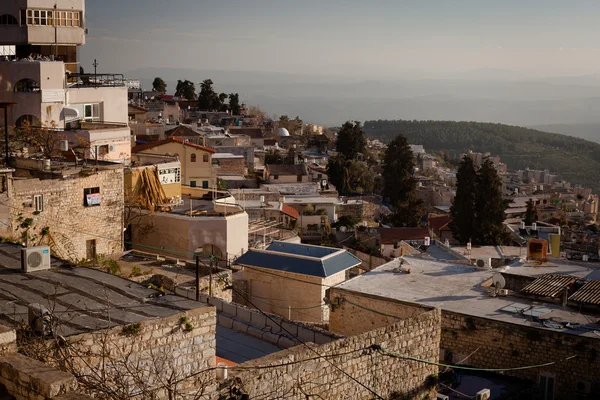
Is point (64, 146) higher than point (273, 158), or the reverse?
point (64, 146)

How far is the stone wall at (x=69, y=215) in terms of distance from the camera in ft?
51.1

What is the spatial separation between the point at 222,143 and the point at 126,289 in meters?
41.6

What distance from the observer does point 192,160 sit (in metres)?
34.9

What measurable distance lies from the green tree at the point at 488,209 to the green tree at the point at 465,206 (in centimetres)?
26

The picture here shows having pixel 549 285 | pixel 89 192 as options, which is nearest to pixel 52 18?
pixel 89 192

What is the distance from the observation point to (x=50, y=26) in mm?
31906

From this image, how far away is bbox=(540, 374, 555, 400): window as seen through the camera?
12531mm

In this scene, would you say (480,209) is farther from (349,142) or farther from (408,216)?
(349,142)

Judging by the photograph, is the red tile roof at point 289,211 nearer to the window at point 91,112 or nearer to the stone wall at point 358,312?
the window at point 91,112

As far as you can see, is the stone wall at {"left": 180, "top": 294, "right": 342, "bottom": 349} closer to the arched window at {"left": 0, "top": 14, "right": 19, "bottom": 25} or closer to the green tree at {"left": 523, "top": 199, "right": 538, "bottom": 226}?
the arched window at {"left": 0, "top": 14, "right": 19, "bottom": 25}

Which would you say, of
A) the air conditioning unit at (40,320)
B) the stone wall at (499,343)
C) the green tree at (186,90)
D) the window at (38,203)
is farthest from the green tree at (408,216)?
the green tree at (186,90)

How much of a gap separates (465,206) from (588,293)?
959 inches

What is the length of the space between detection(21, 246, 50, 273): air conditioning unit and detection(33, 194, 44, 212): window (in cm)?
753

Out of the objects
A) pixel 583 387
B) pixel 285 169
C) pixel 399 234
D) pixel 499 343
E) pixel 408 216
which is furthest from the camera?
pixel 285 169
